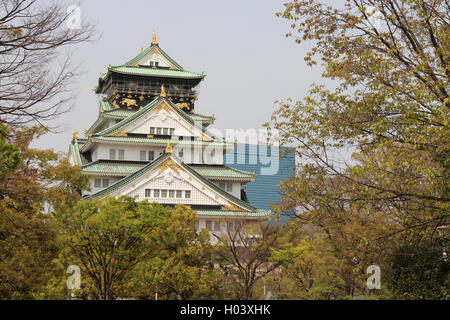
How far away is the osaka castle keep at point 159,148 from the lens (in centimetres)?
4422

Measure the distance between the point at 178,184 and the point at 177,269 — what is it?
645 inches

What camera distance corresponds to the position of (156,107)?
49.7 metres

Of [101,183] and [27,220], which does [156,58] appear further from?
[27,220]

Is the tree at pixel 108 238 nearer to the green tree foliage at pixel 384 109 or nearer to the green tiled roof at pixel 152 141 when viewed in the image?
the green tree foliage at pixel 384 109

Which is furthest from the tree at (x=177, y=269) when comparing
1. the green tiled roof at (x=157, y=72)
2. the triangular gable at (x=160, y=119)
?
the green tiled roof at (x=157, y=72)

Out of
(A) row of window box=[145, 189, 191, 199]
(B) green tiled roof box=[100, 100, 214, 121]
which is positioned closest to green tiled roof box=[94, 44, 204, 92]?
(B) green tiled roof box=[100, 100, 214, 121]

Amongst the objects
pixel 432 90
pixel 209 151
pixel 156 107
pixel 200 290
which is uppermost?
pixel 156 107

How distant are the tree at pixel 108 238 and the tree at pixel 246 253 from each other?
5.81 meters

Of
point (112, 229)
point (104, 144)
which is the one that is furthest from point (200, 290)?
point (104, 144)

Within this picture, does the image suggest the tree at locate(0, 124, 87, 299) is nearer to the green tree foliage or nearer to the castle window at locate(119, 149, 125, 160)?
the green tree foliage

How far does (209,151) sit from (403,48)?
3414 centimetres

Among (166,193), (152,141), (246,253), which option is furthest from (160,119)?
(246,253)

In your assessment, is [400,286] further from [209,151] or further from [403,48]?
[209,151]

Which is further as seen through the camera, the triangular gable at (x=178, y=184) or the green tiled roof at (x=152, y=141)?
the green tiled roof at (x=152, y=141)
